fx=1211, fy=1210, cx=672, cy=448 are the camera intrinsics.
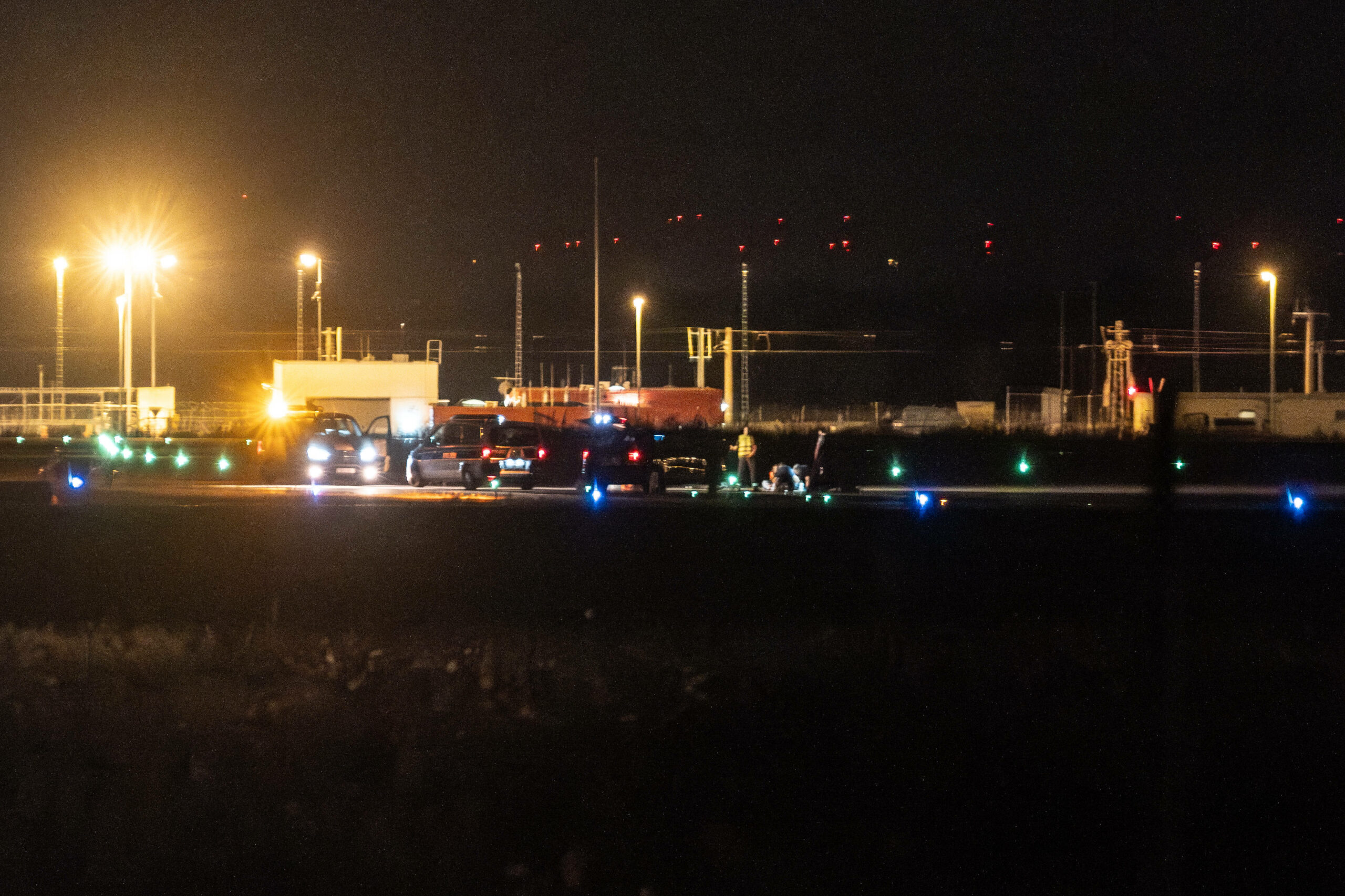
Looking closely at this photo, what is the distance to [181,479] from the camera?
100 ft

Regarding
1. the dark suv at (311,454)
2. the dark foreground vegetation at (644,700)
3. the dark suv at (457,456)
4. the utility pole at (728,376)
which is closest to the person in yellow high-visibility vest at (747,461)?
the dark suv at (457,456)

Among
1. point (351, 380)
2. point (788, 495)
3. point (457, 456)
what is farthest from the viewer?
point (351, 380)

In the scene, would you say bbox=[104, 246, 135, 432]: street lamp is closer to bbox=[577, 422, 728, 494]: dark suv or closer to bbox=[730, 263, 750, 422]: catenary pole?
bbox=[577, 422, 728, 494]: dark suv

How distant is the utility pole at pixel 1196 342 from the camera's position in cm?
3659

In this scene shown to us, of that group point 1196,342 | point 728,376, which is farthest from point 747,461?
point 728,376

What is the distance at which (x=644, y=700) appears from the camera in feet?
34.4

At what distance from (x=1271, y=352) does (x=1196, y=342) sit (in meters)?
6.92

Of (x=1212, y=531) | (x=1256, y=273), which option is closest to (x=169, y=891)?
(x=1212, y=531)

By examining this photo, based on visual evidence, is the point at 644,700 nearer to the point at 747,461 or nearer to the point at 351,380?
the point at 747,461

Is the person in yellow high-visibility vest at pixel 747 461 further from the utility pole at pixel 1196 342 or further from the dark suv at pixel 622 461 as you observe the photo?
the utility pole at pixel 1196 342

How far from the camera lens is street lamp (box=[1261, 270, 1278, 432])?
3950cm

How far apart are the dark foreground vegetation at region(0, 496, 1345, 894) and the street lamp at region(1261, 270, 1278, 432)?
3073 cm

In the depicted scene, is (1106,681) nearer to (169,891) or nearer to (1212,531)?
(1212,531)

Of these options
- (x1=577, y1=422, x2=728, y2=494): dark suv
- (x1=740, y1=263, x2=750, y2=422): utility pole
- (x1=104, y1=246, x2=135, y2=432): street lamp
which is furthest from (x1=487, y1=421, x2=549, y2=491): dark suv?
(x1=740, y1=263, x2=750, y2=422): utility pole
